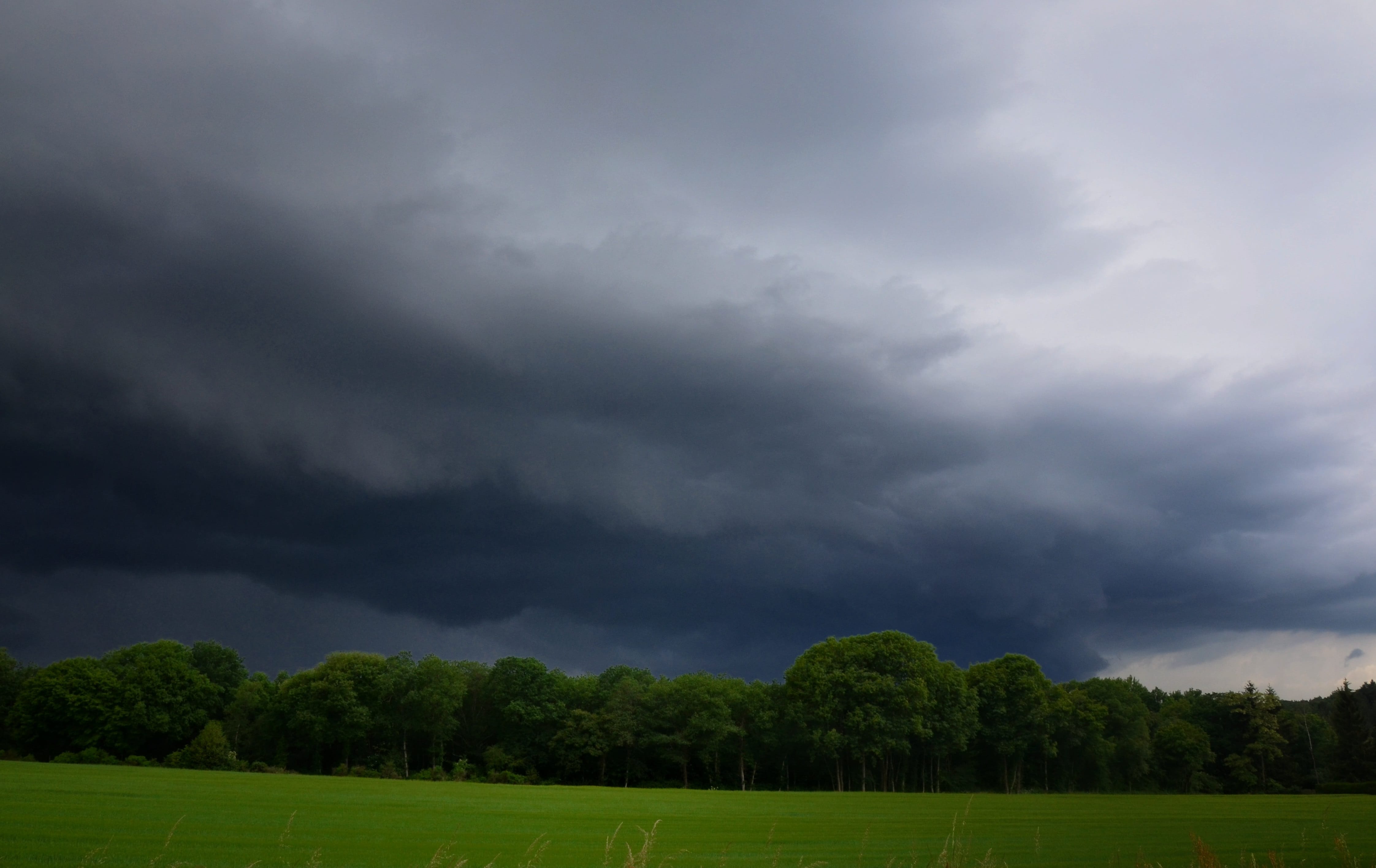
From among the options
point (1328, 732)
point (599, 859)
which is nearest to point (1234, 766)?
point (1328, 732)

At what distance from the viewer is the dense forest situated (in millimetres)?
97062

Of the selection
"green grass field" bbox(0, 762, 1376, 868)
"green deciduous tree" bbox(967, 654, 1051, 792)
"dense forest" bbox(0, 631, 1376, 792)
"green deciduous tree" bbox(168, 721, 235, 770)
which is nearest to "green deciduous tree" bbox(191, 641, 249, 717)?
"dense forest" bbox(0, 631, 1376, 792)

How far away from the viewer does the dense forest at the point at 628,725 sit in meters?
97.1

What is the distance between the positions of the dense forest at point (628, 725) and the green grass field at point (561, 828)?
125 ft

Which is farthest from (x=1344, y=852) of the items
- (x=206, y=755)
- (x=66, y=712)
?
(x=66, y=712)

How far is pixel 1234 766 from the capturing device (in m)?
122

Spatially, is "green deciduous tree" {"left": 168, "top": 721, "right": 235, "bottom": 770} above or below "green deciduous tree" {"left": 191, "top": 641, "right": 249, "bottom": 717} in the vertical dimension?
below

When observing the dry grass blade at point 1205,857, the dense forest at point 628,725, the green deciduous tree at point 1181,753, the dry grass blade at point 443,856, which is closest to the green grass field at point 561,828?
the dry grass blade at point 443,856

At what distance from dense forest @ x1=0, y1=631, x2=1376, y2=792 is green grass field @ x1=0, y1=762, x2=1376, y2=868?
38.1 metres

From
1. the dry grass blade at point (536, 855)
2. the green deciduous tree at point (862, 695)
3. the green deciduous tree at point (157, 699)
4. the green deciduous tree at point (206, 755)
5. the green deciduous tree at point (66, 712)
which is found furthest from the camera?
the green deciduous tree at point (157, 699)

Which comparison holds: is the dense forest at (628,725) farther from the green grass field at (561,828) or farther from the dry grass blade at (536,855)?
the dry grass blade at (536,855)

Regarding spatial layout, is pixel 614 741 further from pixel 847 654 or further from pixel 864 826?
pixel 864 826

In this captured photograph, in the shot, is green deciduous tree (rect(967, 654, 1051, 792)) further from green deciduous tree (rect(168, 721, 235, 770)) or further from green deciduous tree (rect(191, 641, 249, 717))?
green deciduous tree (rect(191, 641, 249, 717))

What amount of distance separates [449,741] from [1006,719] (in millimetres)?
71208
